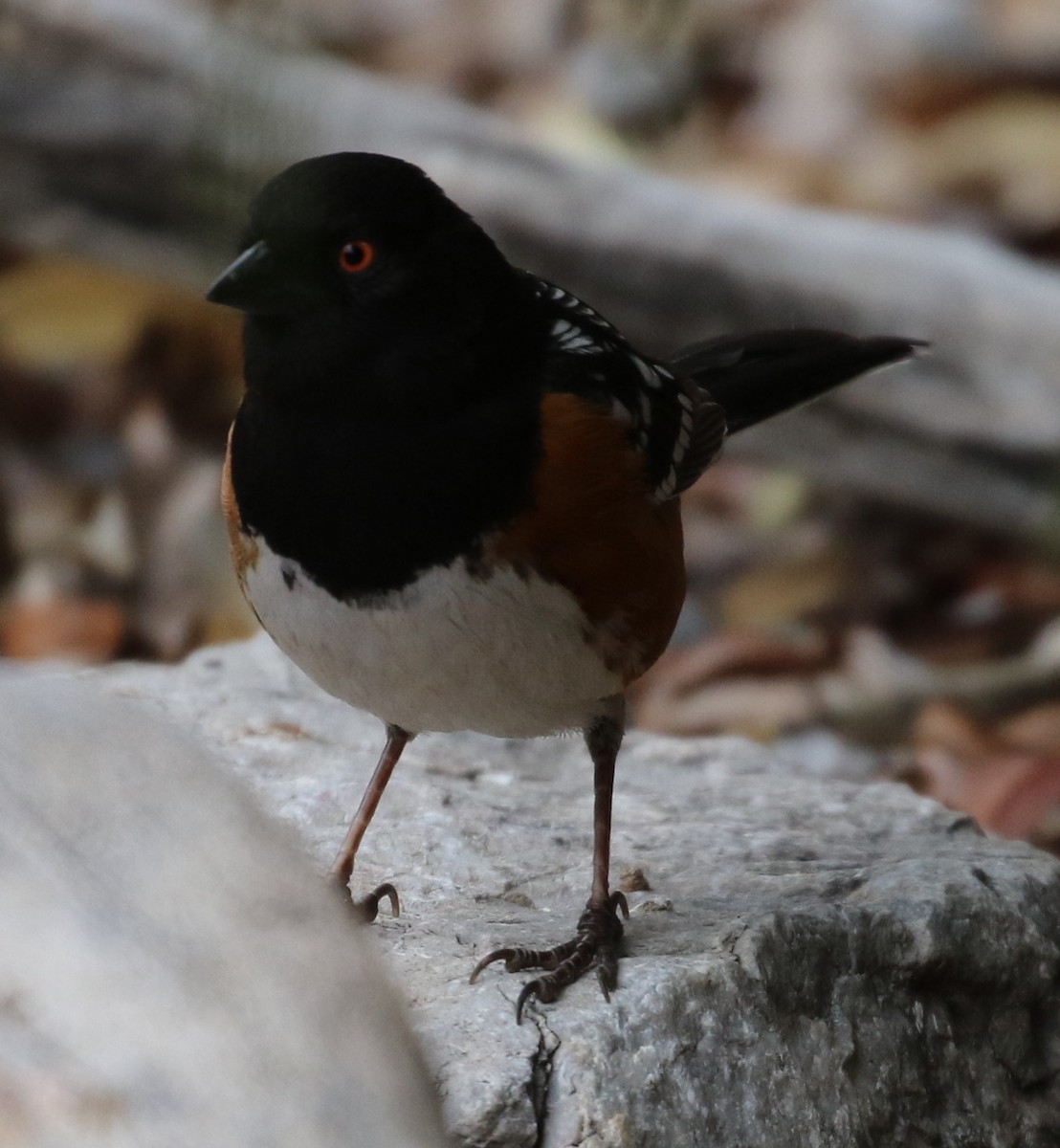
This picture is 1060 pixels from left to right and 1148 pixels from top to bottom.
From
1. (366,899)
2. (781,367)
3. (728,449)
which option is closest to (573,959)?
(366,899)

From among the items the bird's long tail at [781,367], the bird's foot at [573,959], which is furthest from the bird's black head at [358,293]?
the bird's long tail at [781,367]

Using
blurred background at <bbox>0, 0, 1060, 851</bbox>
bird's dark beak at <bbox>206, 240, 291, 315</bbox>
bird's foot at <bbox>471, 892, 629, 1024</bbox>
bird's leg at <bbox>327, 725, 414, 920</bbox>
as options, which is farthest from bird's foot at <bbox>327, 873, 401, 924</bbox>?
blurred background at <bbox>0, 0, 1060, 851</bbox>

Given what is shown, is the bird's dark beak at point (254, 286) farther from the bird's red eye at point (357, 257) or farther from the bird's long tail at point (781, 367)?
the bird's long tail at point (781, 367)

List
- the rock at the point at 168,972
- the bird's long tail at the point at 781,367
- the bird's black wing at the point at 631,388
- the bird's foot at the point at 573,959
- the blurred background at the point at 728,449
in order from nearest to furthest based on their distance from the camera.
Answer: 1. the rock at the point at 168,972
2. the bird's foot at the point at 573,959
3. the bird's black wing at the point at 631,388
4. the bird's long tail at the point at 781,367
5. the blurred background at the point at 728,449

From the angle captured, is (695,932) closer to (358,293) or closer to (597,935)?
(597,935)

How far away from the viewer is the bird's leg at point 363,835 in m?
2.60

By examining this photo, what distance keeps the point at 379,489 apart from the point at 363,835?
72cm

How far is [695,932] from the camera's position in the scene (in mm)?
2547

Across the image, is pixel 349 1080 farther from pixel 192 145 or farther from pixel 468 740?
pixel 192 145

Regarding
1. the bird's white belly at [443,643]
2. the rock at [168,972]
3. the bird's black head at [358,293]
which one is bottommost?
the bird's white belly at [443,643]

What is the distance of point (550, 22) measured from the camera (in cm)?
805

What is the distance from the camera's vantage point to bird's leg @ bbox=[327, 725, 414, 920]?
2598 millimetres

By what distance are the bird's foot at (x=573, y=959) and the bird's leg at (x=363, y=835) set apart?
25 cm

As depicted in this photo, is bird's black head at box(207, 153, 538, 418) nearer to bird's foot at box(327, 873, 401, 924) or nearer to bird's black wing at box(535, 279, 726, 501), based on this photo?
bird's black wing at box(535, 279, 726, 501)
